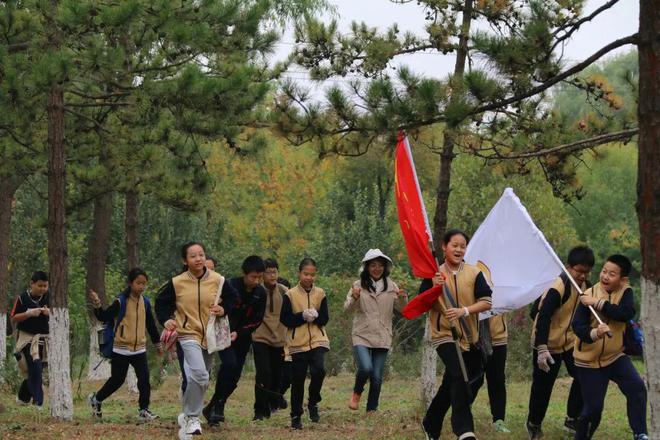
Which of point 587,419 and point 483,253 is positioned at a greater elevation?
point 483,253

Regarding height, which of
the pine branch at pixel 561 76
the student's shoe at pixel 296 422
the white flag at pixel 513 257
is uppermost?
the pine branch at pixel 561 76

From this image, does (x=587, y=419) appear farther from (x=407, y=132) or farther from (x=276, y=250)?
(x=276, y=250)

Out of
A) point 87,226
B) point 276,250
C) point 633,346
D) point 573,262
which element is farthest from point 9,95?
point 276,250

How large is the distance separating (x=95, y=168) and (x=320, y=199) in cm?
2987

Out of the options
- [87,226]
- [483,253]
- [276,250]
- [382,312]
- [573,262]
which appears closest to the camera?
[573,262]

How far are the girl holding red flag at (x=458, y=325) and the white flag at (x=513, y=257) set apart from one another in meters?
1.08

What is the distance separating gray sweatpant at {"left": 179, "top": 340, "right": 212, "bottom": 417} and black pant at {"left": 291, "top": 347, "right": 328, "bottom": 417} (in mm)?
1552

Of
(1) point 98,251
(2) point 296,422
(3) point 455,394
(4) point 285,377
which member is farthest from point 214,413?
(1) point 98,251

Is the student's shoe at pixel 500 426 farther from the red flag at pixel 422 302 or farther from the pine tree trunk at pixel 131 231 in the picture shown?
the pine tree trunk at pixel 131 231

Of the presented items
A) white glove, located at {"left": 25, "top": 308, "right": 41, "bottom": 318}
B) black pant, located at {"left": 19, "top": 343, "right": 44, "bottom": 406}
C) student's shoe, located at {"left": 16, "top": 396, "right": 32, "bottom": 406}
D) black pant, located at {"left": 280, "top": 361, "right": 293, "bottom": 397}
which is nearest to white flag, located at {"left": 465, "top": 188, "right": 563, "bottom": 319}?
black pant, located at {"left": 280, "top": 361, "right": 293, "bottom": 397}

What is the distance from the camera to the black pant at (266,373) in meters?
13.5

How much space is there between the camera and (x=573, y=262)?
11070 mm

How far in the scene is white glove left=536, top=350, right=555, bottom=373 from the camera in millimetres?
10996

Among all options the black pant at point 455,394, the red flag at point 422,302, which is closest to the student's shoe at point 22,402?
the black pant at point 455,394
